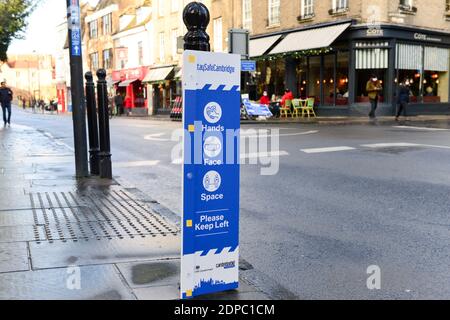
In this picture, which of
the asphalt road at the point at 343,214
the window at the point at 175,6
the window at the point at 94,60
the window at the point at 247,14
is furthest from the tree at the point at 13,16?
the window at the point at 94,60

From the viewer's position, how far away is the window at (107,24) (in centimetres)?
4984

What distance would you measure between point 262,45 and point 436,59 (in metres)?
8.84

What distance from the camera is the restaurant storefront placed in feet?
77.5

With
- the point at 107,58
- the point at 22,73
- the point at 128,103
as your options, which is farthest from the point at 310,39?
the point at 22,73

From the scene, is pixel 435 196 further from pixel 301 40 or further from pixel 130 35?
pixel 130 35

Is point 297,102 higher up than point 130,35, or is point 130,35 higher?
point 130,35

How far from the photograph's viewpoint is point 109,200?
6.41 meters

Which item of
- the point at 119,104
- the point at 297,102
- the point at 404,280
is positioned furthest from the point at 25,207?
the point at 119,104

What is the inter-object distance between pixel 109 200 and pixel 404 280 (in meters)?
3.74

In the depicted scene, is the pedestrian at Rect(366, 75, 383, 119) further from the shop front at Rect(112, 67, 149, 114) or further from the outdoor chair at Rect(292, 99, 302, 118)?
the shop front at Rect(112, 67, 149, 114)

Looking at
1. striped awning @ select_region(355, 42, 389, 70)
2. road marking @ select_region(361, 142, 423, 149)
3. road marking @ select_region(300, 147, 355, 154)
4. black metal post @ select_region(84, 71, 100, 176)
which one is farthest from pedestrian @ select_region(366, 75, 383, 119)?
black metal post @ select_region(84, 71, 100, 176)

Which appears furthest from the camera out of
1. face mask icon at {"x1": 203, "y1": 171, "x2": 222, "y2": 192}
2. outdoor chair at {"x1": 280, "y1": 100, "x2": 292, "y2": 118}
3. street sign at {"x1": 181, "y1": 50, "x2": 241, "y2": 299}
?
outdoor chair at {"x1": 280, "y1": 100, "x2": 292, "y2": 118}

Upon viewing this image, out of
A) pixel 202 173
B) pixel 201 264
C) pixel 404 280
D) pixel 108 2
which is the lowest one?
pixel 404 280

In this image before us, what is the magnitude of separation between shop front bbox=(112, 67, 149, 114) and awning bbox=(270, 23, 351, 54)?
1894 cm
